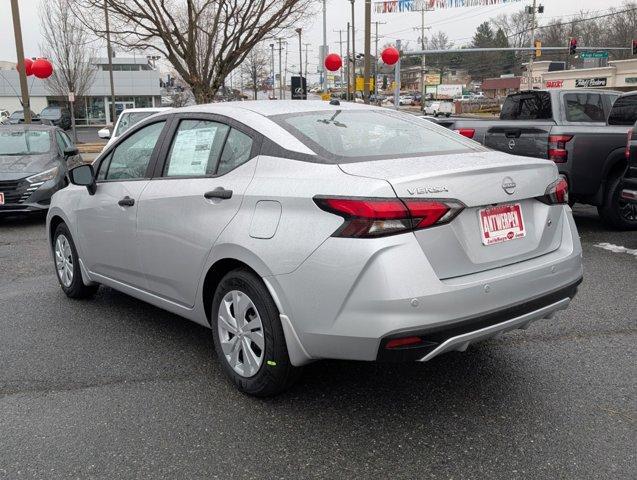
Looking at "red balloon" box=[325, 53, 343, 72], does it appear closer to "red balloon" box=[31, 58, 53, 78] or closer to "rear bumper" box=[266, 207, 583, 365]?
"red balloon" box=[31, 58, 53, 78]

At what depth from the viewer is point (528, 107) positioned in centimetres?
922

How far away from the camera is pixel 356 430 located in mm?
3166

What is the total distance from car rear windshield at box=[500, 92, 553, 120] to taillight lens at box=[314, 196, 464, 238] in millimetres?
6418

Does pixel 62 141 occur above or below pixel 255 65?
below

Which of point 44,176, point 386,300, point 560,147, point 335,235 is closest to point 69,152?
point 44,176

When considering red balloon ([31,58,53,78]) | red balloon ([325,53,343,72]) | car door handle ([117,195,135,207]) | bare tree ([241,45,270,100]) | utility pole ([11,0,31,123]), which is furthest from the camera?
bare tree ([241,45,270,100])

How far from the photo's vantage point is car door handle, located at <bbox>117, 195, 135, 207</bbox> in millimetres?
4254

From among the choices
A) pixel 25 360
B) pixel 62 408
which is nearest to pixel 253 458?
pixel 62 408

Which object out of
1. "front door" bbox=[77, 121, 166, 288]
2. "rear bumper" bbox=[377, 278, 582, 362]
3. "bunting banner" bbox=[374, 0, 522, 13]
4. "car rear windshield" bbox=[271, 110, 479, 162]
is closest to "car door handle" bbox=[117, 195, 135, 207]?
"front door" bbox=[77, 121, 166, 288]

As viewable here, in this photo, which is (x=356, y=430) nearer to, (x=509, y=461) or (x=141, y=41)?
(x=509, y=461)

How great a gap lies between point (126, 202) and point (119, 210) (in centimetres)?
16

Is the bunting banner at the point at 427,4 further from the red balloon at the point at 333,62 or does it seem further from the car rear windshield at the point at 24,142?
the car rear windshield at the point at 24,142

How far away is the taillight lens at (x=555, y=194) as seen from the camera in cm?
343

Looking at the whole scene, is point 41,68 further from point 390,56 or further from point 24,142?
point 24,142
